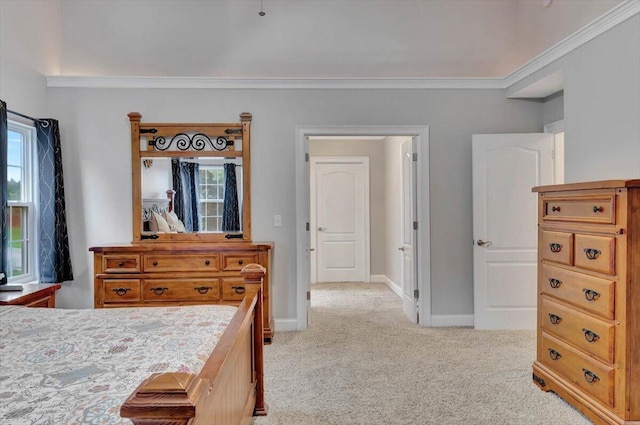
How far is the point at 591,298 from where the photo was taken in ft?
7.66

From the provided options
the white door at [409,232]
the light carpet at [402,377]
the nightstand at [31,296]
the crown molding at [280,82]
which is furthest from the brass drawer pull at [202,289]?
the white door at [409,232]

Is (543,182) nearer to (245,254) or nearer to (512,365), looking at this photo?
(512,365)

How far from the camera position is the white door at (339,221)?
7.02 m

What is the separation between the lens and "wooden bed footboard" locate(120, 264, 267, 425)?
30.7 inches

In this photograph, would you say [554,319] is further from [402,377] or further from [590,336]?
[402,377]

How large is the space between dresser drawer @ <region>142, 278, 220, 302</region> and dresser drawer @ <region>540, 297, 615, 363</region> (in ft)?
8.59

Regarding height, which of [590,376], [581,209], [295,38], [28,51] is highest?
[295,38]

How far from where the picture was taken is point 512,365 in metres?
3.23

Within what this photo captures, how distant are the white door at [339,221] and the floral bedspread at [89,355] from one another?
4.86 metres

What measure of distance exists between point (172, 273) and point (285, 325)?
120cm

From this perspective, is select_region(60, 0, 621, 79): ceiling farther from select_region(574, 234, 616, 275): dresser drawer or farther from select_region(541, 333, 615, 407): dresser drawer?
select_region(541, 333, 615, 407): dresser drawer

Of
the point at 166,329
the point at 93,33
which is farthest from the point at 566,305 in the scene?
the point at 93,33

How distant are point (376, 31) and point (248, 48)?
4.36 feet

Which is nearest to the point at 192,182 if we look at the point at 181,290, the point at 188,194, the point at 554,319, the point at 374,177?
the point at 188,194
